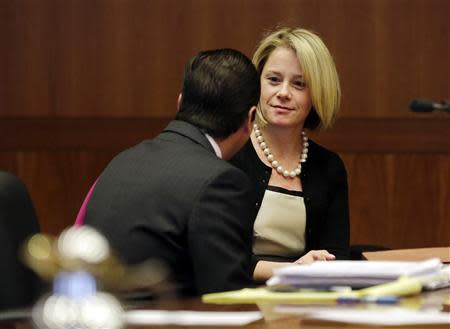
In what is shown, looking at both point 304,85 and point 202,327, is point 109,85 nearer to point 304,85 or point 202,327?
point 304,85

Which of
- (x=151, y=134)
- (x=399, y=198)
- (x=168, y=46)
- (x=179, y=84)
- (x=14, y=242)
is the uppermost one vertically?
(x=168, y=46)

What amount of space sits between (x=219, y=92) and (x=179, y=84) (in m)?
3.12

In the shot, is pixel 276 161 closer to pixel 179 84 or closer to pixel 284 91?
pixel 284 91

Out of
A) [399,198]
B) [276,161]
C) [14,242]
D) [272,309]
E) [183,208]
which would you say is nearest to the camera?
[272,309]

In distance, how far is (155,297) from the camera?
2.18 m

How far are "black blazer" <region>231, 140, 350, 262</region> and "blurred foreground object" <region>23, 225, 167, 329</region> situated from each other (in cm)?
278

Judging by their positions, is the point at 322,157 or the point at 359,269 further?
the point at 322,157

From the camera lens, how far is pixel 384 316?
1772 millimetres

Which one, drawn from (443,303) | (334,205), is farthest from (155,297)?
(334,205)

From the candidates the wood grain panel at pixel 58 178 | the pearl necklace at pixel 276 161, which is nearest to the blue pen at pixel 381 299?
the pearl necklace at pixel 276 161

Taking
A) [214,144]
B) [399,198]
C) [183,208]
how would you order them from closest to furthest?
[183,208]
[214,144]
[399,198]

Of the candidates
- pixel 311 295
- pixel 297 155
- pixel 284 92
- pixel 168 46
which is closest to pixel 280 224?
pixel 297 155

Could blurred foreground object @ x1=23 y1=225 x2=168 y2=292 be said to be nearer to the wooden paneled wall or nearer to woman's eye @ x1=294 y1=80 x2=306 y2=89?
woman's eye @ x1=294 y1=80 x2=306 y2=89

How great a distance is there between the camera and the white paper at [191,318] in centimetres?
177
